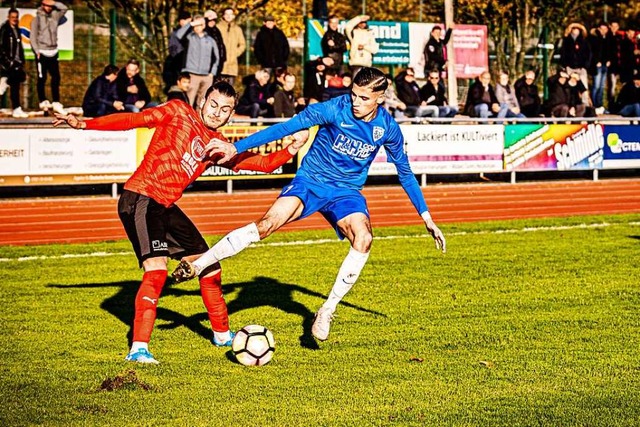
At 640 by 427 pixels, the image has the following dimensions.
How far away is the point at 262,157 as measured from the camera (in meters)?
8.61

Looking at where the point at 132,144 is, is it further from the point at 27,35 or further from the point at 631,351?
the point at 631,351

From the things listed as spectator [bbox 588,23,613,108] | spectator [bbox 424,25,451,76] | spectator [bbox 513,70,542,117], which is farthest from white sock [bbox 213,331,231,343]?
spectator [bbox 588,23,613,108]

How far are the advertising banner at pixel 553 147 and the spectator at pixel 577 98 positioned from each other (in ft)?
5.01

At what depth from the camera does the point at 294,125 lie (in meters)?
8.12

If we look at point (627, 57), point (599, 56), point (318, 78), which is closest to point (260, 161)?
point (318, 78)

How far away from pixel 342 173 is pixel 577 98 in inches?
622

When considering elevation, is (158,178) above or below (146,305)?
above

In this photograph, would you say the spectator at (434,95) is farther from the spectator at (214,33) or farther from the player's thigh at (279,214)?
the player's thigh at (279,214)

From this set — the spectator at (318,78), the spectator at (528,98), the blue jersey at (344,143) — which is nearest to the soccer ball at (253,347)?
the blue jersey at (344,143)

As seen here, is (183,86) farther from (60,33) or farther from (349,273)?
(349,273)

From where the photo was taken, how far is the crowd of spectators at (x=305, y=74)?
1853 cm

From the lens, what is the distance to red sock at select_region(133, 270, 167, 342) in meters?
7.82

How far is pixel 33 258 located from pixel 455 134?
8.48 meters

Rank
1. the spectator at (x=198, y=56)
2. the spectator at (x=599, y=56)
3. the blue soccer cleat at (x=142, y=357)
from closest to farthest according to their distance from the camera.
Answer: the blue soccer cleat at (x=142, y=357)
the spectator at (x=198, y=56)
the spectator at (x=599, y=56)
